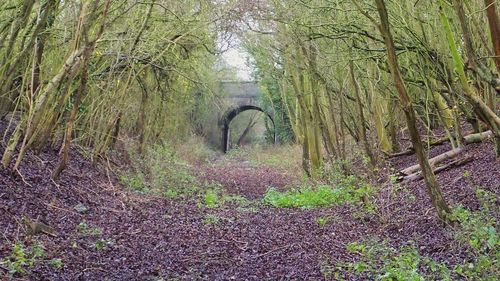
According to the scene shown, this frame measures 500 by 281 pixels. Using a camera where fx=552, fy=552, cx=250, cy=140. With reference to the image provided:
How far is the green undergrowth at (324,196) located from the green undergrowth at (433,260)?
12.3 ft

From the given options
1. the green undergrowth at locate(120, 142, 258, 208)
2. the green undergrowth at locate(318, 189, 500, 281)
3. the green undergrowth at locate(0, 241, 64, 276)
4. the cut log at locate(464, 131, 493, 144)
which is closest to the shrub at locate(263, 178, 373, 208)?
the green undergrowth at locate(120, 142, 258, 208)

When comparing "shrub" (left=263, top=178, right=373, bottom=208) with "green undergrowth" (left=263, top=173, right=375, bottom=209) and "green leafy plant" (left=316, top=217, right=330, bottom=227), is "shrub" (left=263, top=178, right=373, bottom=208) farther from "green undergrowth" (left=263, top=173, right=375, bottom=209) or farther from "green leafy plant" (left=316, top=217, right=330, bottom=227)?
"green leafy plant" (left=316, top=217, right=330, bottom=227)

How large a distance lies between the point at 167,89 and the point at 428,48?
28.0 ft

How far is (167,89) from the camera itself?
15.5 metres

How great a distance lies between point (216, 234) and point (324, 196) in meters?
3.93

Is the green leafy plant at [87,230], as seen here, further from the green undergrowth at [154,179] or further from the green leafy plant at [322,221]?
the green undergrowth at [154,179]

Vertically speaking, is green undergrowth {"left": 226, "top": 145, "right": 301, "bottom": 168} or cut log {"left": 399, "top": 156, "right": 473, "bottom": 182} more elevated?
green undergrowth {"left": 226, "top": 145, "right": 301, "bottom": 168}

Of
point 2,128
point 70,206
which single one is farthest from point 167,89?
point 70,206

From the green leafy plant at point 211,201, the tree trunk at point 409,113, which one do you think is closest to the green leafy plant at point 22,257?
the tree trunk at point 409,113

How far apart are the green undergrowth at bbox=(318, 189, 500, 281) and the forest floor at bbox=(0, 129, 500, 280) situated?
25 mm

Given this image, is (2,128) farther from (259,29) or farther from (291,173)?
(291,173)

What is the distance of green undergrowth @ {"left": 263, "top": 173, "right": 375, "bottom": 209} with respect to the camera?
36.2 feet

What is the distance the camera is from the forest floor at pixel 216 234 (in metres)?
5.59

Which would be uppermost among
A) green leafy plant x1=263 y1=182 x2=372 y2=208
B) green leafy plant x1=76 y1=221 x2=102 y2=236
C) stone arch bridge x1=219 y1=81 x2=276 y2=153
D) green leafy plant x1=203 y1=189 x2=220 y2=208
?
stone arch bridge x1=219 y1=81 x2=276 y2=153
